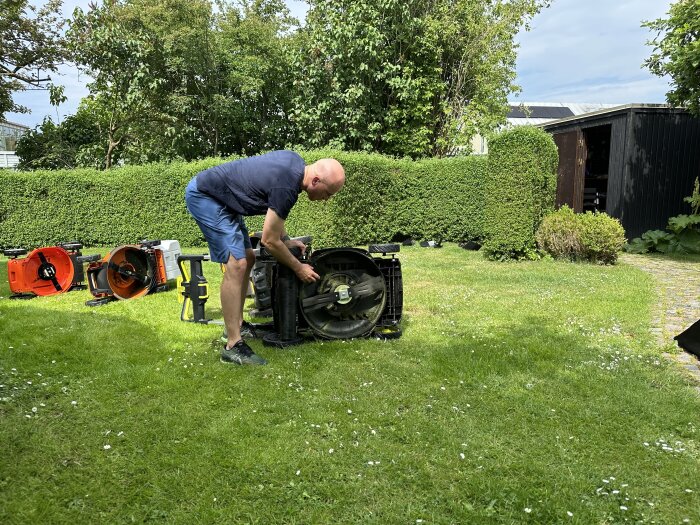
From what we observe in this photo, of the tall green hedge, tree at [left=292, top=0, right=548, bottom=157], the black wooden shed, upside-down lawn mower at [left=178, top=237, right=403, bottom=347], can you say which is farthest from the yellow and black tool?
tree at [left=292, top=0, right=548, bottom=157]

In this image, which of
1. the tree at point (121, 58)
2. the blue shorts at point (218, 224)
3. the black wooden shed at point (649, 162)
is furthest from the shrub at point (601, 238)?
the tree at point (121, 58)

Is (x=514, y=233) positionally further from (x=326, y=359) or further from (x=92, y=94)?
(x=92, y=94)

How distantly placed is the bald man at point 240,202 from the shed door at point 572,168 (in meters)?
11.4

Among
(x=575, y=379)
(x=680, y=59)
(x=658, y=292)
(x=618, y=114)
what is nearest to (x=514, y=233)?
(x=658, y=292)

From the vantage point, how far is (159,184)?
12031mm

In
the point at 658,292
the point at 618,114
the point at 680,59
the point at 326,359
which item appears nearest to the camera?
the point at 326,359

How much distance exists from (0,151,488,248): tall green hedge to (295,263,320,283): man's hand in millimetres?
7813

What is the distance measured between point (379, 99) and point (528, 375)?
13745 mm

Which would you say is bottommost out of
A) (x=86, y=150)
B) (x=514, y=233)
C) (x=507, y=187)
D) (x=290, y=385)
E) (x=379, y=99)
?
(x=290, y=385)

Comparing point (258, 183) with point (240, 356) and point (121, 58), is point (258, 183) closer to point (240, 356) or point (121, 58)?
point (240, 356)

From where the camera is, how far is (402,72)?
15383mm

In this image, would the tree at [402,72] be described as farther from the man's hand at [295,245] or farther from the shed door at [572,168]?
the man's hand at [295,245]

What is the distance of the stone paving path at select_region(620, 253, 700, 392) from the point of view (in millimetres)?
4047

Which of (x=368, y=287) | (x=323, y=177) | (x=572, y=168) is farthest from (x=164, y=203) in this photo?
(x=572, y=168)
